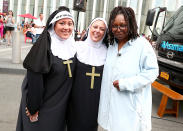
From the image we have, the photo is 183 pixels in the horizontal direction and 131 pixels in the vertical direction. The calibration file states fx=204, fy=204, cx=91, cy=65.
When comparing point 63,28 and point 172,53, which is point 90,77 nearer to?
point 63,28

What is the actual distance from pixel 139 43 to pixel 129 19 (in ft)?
0.76

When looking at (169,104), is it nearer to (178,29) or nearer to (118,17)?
(178,29)

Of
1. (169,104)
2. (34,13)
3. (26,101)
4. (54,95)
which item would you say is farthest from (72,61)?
(34,13)

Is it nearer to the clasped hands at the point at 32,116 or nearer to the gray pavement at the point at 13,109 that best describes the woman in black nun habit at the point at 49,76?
the clasped hands at the point at 32,116

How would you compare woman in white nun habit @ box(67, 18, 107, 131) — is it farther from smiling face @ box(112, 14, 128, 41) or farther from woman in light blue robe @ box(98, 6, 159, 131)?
smiling face @ box(112, 14, 128, 41)

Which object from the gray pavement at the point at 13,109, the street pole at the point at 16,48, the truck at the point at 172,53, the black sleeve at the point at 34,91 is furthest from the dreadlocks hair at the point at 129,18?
the street pole at the point at 16,48

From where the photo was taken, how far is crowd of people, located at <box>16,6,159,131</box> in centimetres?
181

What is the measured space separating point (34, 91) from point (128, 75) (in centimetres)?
88

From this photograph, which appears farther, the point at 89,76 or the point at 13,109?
the point at 13,109

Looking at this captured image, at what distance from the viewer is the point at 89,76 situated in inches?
81.7

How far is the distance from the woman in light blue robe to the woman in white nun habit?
6.9 inches

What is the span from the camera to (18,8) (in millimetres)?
39875

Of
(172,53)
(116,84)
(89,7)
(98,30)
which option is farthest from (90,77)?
(89,7)

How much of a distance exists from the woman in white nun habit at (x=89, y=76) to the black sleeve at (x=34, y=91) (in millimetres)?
376
